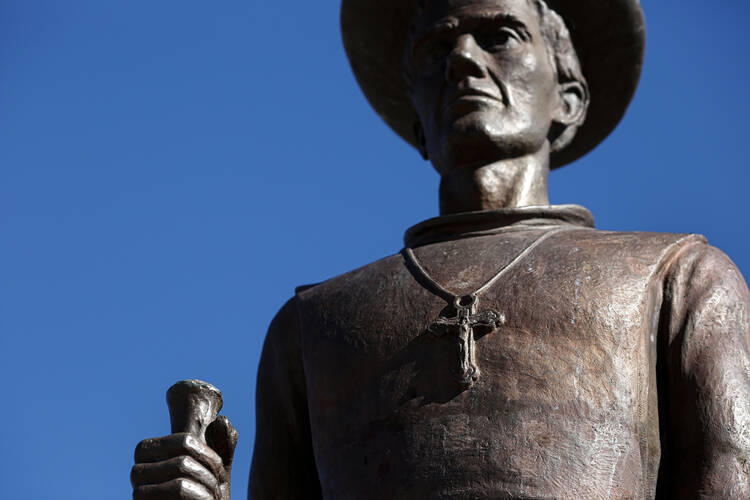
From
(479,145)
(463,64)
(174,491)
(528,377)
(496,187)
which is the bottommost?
(174,491)

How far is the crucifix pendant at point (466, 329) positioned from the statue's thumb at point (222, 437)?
963 millimetres

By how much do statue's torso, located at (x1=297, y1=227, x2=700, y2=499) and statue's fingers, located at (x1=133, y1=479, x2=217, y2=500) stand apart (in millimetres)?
653

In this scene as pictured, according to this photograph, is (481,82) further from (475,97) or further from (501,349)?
(501,349)

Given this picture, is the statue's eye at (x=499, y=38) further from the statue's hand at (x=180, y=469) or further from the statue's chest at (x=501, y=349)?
the statue's hand at (x=180, y=469)

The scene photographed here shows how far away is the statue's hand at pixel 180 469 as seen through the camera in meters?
6.71

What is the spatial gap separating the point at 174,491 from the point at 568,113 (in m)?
3.32

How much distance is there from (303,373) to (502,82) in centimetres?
183

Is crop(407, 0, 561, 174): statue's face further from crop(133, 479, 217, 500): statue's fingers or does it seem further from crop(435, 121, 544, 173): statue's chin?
crop(133, 479, 217, 500): statue's fingers

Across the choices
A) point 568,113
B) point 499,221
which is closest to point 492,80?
point 568,113

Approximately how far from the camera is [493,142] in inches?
323

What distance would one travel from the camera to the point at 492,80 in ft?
27.3

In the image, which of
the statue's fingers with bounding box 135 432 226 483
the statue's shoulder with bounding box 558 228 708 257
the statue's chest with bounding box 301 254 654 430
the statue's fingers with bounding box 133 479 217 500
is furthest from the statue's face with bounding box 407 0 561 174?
the statue's fingers with bounding box 133 479 217 500

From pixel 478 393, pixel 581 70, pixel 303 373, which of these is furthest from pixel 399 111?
pixel 478 393

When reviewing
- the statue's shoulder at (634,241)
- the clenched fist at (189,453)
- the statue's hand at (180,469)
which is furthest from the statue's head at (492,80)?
the statue's hand at (180,469)
